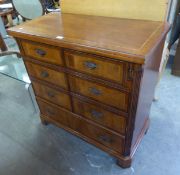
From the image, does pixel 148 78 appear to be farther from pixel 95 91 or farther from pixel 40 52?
pixel 40 52

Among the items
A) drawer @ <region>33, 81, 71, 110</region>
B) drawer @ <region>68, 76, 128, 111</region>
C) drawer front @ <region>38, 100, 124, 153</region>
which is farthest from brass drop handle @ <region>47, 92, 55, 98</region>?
drawer @ <region>68, 76, 128, 111</region>

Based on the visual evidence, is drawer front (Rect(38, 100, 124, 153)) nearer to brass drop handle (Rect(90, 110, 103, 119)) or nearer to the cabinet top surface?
brass drop handle (Rect(90, 110, 103, 119))

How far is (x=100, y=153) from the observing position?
1322 millimetres

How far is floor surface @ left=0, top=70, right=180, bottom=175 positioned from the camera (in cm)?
123

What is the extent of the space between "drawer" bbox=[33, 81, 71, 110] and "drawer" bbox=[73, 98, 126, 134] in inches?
2.7

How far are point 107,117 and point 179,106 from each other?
97cm

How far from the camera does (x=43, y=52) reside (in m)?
0.97

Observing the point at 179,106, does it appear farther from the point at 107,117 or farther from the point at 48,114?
the point at 48,114

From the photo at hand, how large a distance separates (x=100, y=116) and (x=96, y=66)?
35cm

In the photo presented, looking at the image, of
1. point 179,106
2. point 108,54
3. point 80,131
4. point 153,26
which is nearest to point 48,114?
point 80,131

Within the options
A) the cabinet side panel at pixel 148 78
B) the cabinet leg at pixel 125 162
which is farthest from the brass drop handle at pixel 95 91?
the cabinet leg at pixel 125 162

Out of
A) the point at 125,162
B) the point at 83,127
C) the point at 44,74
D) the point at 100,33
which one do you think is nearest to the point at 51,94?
the point at 44,74

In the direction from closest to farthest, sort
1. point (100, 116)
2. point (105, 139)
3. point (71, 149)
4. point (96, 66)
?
point (96, 66) → point (100, 116) → point (105, 139) → point (71, 149)

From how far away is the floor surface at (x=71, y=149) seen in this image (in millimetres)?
1228
